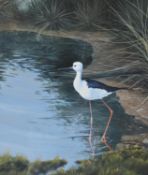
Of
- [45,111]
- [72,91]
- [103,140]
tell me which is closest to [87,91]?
[103,140]

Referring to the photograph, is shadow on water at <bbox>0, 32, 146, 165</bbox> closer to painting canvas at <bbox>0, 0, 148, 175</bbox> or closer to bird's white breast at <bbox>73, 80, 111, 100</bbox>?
painting canvas at <bbox>0, 0, 148, 175</bbox>

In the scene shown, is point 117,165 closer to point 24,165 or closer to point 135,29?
point 24,165

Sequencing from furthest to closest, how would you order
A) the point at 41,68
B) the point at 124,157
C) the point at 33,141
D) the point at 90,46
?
the point at 90,46
the point at 41,68
the point at 33,141
the point at 124,157

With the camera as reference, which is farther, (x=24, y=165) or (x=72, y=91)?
(x=72, y=91)

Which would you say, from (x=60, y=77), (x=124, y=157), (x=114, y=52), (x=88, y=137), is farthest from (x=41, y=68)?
(x=124, y=157)

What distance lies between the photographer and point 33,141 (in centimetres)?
740

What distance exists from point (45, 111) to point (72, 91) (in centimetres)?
112

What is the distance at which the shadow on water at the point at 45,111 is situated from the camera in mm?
7293

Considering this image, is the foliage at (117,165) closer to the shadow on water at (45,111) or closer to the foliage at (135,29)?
the shadow on water at (45,111)

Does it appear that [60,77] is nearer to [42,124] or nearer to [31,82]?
[31,82]

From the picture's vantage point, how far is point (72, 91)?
30.9 ft

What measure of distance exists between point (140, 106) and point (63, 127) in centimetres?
138

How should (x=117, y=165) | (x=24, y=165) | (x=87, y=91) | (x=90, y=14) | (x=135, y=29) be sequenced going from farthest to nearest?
(x=90, y=14), (x=135, y=29), (x=87, y=91), (x=24, y=165), (x=117, y=165)

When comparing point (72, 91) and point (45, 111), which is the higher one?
point (72, 91)
